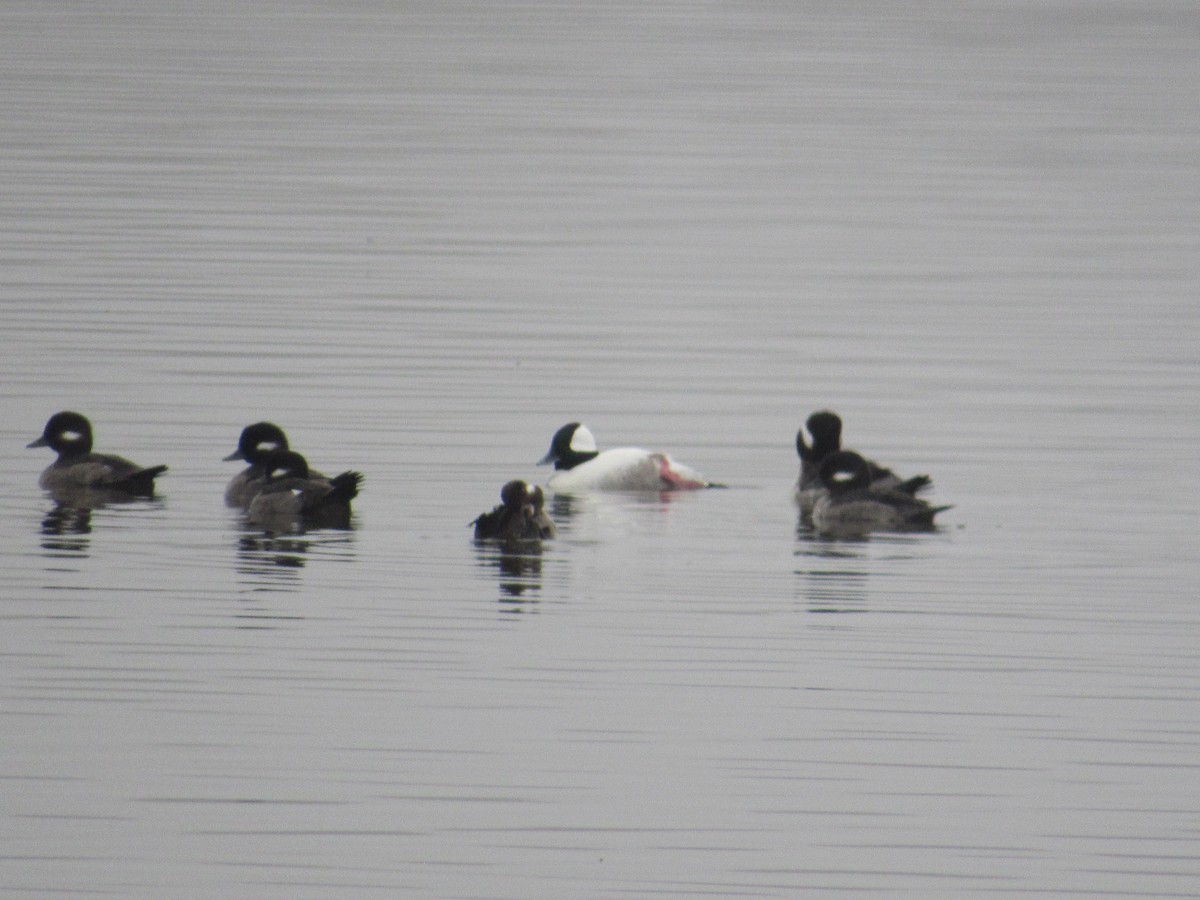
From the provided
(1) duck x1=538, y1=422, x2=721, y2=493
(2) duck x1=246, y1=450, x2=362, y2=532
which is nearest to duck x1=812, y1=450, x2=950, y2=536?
(1) duck x1=538, y1=422, x2=721, y2=493

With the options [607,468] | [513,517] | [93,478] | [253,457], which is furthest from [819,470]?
[93,478]

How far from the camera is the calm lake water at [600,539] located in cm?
872

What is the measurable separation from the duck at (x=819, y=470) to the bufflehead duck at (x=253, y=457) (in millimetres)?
3029

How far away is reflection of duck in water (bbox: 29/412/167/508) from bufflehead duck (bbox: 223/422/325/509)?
455 millimetres

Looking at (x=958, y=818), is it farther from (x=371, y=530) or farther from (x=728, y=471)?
(x=728, y=471)

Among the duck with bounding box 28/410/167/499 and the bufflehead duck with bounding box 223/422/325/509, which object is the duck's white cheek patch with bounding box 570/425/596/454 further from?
the duck with bounding box 28/410/167/499

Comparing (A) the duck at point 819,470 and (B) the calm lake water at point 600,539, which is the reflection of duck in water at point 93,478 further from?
(A) the duck at point 819,470

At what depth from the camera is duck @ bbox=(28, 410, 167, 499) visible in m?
15.0

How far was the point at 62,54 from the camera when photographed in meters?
56.6

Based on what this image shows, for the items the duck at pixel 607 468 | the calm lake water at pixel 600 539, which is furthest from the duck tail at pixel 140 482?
the duck at pixel 607 468

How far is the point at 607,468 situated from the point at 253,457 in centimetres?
234

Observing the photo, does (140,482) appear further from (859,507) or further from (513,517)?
(859,507)

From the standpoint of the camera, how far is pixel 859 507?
1470cm

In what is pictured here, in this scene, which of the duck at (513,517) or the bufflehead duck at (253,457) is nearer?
the duck at (513,517)
